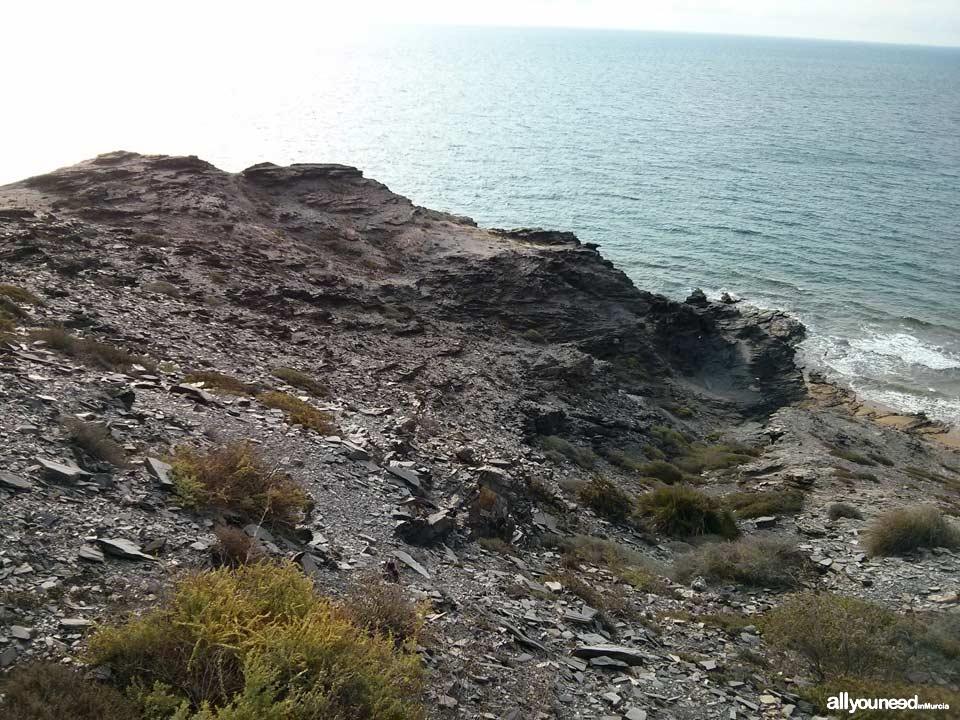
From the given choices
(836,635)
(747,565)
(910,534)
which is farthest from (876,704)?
(910,534)

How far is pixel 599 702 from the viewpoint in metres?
9.73

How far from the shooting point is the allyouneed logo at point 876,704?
9.87 m

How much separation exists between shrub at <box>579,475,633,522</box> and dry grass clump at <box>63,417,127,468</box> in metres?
13.0

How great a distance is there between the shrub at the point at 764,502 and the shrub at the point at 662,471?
214cm

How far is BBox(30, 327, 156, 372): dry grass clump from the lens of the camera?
15758mm

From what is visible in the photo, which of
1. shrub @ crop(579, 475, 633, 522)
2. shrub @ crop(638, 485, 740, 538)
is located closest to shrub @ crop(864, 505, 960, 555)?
shrub @ crop(638, 485, 740, 538)

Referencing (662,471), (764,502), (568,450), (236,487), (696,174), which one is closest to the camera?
(236,487)

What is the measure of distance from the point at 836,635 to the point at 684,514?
28.5 feet

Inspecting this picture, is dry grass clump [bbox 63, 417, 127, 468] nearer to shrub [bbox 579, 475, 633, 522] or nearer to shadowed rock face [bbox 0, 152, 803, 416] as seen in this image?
shrub [bbox 579, 475, 633, 522]

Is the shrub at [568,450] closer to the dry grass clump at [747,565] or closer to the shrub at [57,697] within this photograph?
the dry grass clump at [747,565]

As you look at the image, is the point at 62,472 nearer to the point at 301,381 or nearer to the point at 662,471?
the point at 301,381

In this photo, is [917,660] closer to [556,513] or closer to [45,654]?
[556,513]

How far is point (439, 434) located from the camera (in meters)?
20.2

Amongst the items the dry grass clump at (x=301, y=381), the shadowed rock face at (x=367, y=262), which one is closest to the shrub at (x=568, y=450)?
the shadowed rock face at (x=367, y=262)
